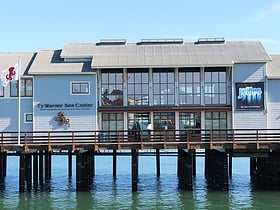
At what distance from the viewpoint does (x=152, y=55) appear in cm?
3600

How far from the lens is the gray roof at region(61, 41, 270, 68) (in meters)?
34.6

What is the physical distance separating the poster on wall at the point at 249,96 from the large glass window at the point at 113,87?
720 cm

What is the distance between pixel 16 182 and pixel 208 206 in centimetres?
1783

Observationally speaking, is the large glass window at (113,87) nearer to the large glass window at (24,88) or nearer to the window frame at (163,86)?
the window frame at (163,86)

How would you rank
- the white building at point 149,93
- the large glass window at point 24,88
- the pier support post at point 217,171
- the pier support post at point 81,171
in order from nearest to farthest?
the pier support post at point 81,171 < the pier support post at point 217,171 < the white building at point 149,93 < the large glass window at point 24,88

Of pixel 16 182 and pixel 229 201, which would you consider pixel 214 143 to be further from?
pixel 16 182

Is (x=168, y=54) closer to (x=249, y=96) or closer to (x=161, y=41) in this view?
(x=161, y=41)

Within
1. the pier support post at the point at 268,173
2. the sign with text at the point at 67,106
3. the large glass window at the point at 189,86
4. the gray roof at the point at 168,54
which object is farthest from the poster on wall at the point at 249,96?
the sign with text at the point at 67,106

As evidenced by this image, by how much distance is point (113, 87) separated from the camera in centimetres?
3534

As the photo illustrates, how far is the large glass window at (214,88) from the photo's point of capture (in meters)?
35.3

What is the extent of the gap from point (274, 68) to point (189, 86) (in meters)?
5.75

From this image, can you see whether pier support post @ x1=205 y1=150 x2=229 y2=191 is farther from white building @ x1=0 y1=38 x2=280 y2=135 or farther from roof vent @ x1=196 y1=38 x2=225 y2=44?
roof vent @ x1=196 y1=38 x2=225 y2=44

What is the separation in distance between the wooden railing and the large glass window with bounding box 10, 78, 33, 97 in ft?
8.44

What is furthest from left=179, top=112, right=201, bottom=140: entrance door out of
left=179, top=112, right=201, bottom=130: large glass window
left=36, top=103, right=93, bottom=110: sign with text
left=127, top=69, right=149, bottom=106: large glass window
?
left=36, top=103, right=93, bottom=110: sign with text
